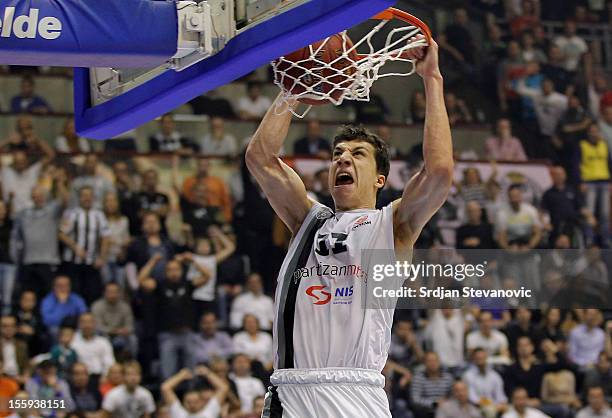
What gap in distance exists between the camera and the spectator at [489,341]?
38.3 ft

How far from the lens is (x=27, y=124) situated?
503 inches

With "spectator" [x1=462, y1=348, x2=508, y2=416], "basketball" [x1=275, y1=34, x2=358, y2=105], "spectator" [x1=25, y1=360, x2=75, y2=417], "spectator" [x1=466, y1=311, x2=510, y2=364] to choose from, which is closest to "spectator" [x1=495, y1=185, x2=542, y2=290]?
"spectator" [x1=466, y1=311, x2=510, y2=364]

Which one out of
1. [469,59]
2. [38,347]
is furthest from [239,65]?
[469,59]

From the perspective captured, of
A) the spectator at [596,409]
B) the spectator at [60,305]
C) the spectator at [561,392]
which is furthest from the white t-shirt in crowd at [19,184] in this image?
the spectator at [596,409]

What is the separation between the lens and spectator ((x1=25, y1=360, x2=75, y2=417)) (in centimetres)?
1027

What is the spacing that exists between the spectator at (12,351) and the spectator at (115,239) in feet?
3.78

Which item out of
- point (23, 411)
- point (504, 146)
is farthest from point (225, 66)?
point (504, 146)

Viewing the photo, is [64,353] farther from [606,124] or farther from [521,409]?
[606,124]

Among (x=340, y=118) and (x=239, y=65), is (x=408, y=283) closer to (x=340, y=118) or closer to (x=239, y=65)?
(x=340, y=118)

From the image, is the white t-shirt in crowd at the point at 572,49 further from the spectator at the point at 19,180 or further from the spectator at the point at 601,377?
the spectator at the point at 19,180

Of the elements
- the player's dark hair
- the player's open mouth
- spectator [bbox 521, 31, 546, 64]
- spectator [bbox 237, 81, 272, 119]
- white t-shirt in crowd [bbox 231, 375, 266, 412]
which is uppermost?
spectator [bbox 521, 31, 546, 64]

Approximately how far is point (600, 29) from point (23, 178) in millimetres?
8472
